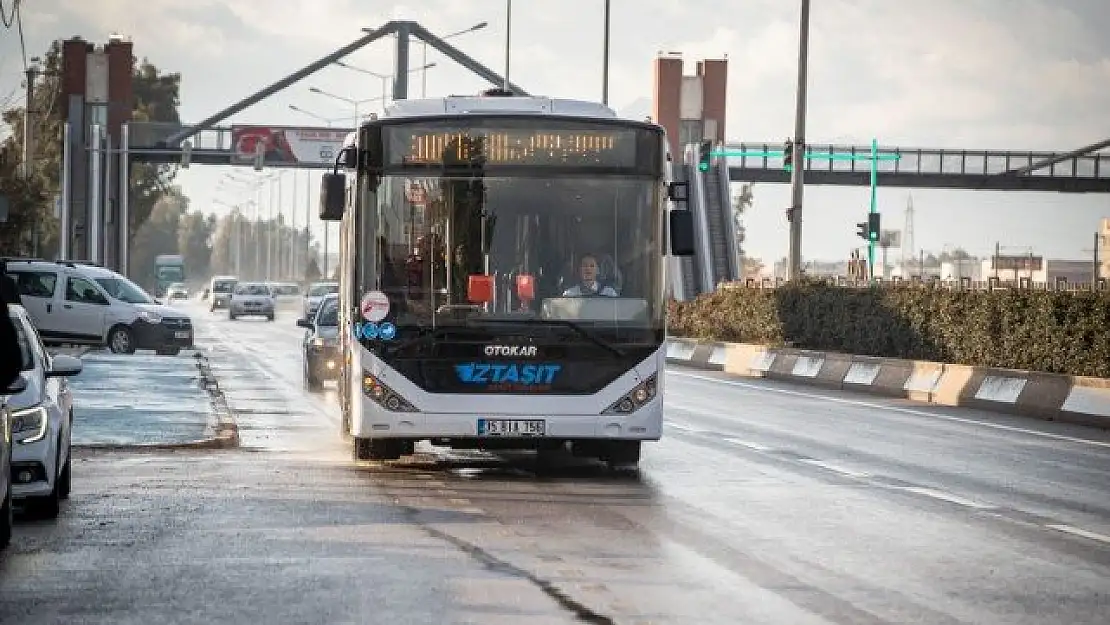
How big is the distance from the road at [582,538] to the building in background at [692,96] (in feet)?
314

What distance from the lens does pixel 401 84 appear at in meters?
114

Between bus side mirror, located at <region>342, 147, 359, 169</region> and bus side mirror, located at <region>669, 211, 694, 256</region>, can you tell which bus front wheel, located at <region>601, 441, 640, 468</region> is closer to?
bus side mirror, located at <region>669, 211, 694, 256</region>

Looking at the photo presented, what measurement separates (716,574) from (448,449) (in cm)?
1011

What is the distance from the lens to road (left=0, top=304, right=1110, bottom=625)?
10.6 metres

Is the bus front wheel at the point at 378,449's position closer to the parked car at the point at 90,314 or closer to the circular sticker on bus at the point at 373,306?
the circular sticker on bus at the point at 373,306

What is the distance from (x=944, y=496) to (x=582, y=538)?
4.49 m

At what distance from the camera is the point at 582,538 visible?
13570 mm

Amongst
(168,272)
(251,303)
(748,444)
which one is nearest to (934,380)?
(748,444)

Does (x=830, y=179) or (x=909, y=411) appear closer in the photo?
(x=909, y=411)

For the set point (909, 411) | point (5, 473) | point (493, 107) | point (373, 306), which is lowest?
point (909, 411)

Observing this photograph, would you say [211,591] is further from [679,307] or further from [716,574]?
[679,307]

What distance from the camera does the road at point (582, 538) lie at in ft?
34.7

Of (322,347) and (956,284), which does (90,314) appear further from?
(956,284)

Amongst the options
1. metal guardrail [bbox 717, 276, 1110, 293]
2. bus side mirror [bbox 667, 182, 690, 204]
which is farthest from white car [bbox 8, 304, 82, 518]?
metal guardrail [bbox 717, 276, 1110, 293]
